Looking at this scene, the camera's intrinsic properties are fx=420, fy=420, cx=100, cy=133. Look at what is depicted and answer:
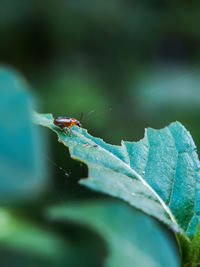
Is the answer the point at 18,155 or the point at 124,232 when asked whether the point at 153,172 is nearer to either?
the point at 18,155

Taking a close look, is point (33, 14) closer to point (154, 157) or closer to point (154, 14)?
point (154, 14)

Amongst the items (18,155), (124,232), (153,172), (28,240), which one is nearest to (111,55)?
(28,240)

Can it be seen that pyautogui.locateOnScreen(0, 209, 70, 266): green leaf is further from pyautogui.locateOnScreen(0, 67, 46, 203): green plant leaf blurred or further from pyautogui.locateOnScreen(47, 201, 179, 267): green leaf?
pyautogui.locateOnScreen(0, 67, 46, 203): green plant leaf blurred

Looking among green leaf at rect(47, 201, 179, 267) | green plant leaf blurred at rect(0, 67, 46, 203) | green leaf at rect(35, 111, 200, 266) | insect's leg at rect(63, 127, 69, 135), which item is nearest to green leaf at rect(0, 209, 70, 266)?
green leaf at rect(47, 201, 179, 267)

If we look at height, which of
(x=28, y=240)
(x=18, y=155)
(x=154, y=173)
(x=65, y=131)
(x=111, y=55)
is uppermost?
(x=111, y=55)

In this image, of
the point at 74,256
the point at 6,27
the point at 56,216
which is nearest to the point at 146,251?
the point at 56,216
